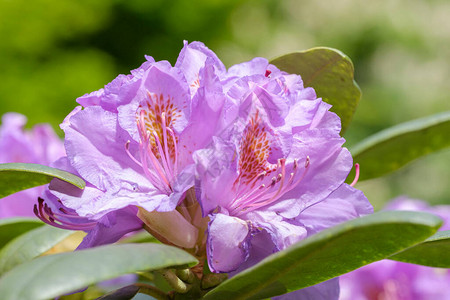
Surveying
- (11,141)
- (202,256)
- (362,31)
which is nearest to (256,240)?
(202,256)

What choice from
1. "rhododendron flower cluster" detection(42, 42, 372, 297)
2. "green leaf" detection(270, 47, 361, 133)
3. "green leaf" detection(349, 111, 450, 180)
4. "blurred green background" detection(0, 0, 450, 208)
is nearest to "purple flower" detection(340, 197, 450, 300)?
"green leaf" detection(349, 111, 450, 180)

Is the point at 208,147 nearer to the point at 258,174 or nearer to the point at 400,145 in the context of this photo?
the point at 258,174

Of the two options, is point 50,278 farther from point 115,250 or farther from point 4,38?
point 4,38

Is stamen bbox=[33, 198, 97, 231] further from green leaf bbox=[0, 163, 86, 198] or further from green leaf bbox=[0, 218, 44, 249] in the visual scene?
green leaf bbox=[0, 218, 44, 249]

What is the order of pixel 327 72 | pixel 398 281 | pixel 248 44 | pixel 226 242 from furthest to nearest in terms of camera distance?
pixel 248 44 → pixel 398 281 → pixel 327 72 → pixel 226 242

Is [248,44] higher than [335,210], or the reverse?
[335,210]

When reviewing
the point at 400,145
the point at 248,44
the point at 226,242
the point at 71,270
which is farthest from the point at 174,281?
the point at 248,44

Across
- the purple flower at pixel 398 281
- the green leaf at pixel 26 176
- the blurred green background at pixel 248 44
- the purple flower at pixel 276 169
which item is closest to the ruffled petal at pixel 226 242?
the purple flower at pixel 276 169
